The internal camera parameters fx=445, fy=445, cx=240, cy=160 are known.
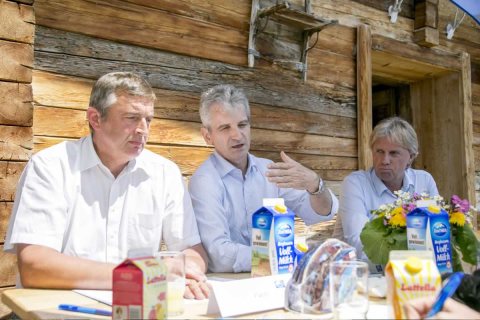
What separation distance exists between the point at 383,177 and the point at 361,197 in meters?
0.26

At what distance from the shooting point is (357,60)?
379 centimetres

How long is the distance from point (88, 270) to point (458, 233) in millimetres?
1188

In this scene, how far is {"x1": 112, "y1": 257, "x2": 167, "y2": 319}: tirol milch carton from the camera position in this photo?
3.02 ft

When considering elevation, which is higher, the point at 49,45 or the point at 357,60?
the point at 357,60

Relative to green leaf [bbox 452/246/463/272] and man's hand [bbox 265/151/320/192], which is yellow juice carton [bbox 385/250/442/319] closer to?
green leaf [bbox 452/246/463/272]

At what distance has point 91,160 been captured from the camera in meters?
1.78

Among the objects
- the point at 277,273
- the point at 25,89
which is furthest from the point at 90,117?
the point at 277,273

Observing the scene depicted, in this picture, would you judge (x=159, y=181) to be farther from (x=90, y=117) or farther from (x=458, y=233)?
(x=458, y=233)

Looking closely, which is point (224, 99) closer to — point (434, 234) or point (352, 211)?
point (352, 211)

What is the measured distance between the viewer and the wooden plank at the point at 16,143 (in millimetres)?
2162

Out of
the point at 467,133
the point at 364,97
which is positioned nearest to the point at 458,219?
the point at 364,97

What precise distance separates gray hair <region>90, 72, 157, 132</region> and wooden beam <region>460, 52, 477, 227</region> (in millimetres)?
3712

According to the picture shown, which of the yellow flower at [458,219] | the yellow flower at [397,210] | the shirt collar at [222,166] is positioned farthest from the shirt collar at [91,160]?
the yellow flower at [458,219]

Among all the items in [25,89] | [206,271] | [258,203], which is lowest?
[206,271]
